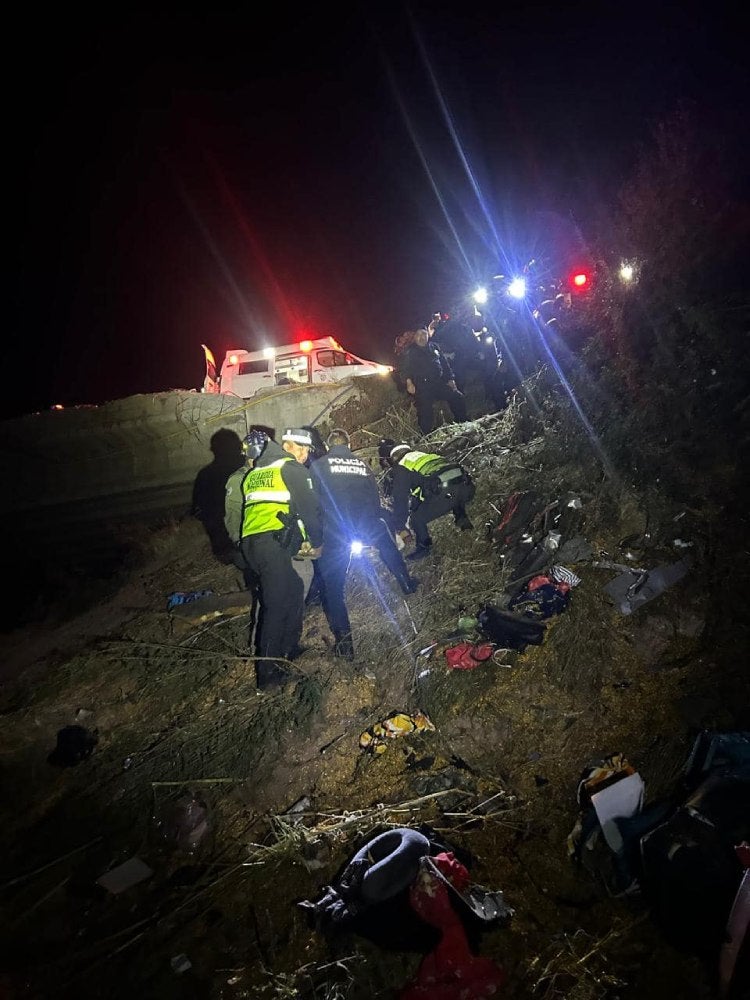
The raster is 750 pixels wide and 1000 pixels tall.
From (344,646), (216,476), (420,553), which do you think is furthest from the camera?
(216,476)

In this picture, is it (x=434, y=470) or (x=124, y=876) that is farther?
(x=434, y=470)

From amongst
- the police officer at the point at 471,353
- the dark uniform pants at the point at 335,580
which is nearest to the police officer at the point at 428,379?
the police officer at the point at 471,353

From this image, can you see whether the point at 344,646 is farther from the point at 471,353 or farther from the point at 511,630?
the point at 471,353

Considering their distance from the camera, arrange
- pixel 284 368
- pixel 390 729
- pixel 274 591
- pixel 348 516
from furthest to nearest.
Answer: pixel 284 368
pixel 348 516
pixel 274 591
pixel 390 729

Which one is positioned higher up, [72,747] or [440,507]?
[440,507]

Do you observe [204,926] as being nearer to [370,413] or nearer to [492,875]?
[492,875]

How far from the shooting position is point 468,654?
3732 mm

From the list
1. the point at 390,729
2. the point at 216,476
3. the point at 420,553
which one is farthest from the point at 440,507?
the point at 216,476

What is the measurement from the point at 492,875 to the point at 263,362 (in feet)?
36.8

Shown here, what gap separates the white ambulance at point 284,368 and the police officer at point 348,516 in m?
6.42

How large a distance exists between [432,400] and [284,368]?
5233 millimetres

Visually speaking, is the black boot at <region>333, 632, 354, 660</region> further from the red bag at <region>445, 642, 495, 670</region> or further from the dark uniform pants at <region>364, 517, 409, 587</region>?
the red bag at <region>445, 642, 495, 670</region>

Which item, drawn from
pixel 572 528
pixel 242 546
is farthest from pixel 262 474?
pixel 572 528

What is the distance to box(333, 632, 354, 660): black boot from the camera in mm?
4316
